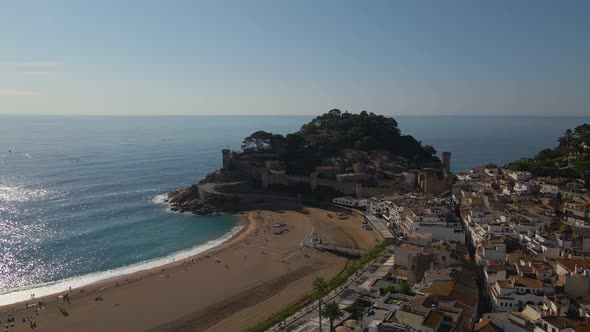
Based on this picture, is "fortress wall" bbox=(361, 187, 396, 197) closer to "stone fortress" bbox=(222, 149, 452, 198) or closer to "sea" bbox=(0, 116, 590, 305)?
A: "stone fortress" bbox=(222, 149, 452, 198)

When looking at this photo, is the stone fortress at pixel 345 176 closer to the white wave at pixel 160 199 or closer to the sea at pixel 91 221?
the white wave at pixel 160 199

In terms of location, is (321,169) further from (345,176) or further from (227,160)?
(227,160)

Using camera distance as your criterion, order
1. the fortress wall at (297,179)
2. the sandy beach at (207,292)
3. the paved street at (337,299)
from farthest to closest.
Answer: the fortress wall at (297,179) < the sandy beach at (207,292) < the paved street at (337,299)

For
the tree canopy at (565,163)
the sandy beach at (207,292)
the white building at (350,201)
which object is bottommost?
the sandy beach at (207,292)

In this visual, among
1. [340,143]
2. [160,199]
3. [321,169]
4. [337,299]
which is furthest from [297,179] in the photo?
[337,299]

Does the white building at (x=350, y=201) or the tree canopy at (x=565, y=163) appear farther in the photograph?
the white building at (x=350, y=201)

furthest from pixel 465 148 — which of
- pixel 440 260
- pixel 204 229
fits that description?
pixel 440 260

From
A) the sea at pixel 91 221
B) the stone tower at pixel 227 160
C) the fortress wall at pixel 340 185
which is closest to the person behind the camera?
the sea at pixel 91 221

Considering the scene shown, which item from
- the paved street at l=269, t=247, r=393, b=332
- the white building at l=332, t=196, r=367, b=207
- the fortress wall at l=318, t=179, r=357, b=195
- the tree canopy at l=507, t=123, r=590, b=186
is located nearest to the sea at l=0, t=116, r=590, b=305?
the white building at l=332, t=196, r=367, b=207

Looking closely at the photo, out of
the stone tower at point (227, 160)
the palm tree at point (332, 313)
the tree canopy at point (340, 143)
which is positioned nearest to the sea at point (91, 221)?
the stone tower at point (227, 160)
